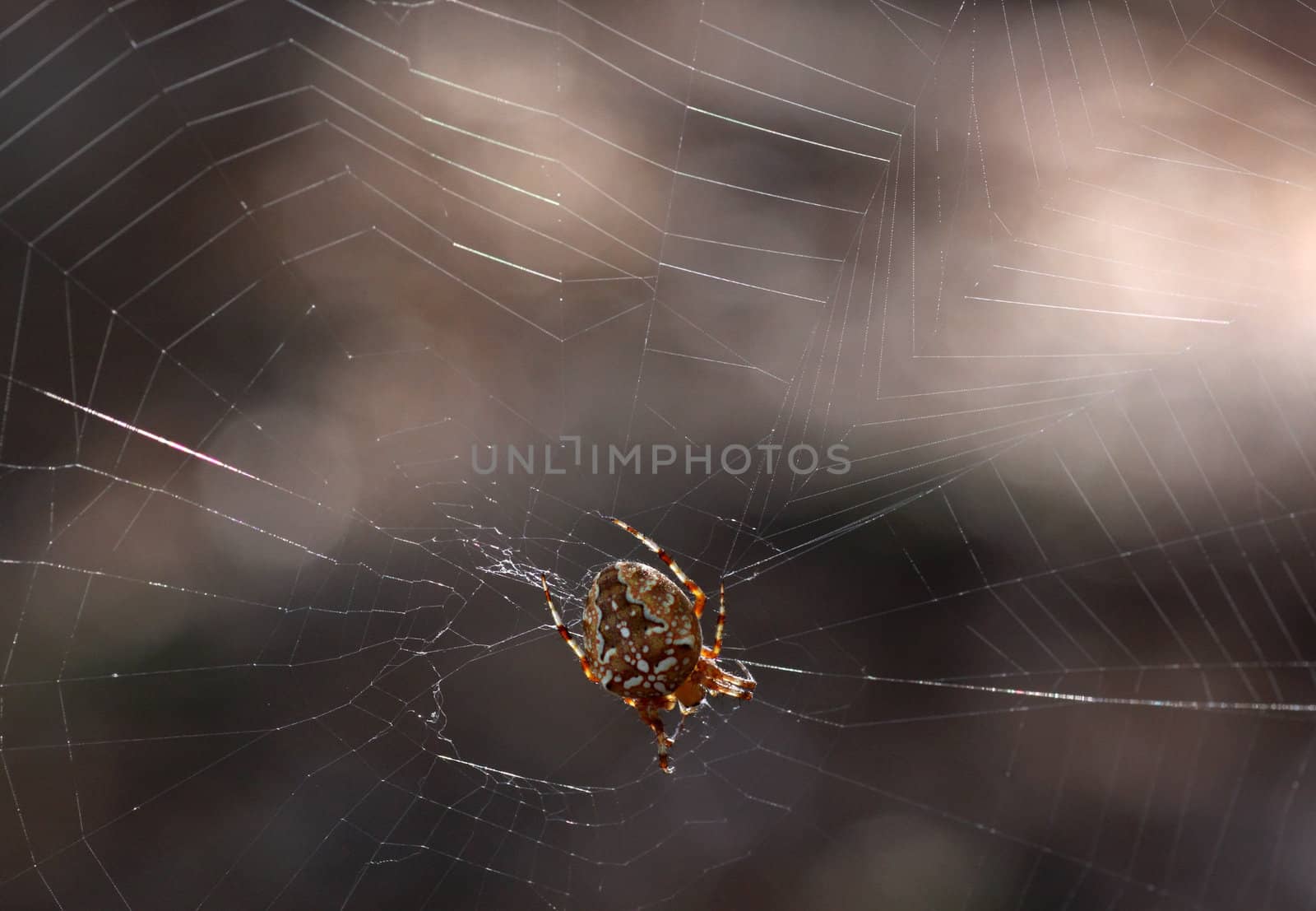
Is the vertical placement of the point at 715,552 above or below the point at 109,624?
above

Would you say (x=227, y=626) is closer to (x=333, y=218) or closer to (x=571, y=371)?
(x=571, y=371)

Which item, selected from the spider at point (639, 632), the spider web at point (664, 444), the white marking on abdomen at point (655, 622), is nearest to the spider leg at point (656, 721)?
the spider at point (639, 632)

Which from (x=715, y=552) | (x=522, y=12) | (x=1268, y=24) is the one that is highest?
(x=1268, y=24)

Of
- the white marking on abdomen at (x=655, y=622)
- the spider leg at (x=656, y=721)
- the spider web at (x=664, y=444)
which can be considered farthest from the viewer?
the spider web at (x=664, y=444)

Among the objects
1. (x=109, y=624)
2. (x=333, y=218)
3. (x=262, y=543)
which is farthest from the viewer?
(x=333, y=218)

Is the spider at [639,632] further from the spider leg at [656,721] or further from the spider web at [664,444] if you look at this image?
the spider web at [664,444]

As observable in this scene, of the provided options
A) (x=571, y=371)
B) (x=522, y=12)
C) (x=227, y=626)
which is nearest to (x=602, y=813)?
(x=227, y=626)
